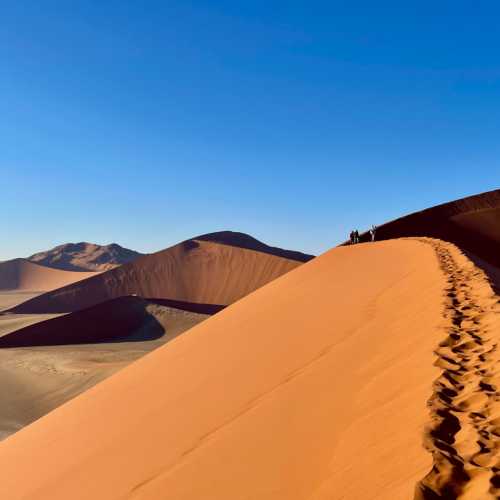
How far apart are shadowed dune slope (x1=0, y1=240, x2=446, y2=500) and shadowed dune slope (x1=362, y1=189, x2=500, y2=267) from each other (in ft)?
59.6

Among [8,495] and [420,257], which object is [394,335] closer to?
[8,495]

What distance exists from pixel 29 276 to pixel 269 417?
101541 mm

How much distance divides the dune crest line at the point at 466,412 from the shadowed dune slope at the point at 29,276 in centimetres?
9132

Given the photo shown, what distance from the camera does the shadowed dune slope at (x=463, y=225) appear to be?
2634cm

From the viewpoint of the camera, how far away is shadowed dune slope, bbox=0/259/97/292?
93.1 meters

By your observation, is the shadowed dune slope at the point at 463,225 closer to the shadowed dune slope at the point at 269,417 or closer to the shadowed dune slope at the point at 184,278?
the shadowed dune slope at the point at 269,417

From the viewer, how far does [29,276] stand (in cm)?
9725

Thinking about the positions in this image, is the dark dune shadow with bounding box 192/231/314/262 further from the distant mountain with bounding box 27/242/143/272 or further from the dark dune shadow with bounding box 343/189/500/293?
the distant mountain with bounding box 27/242/143/272

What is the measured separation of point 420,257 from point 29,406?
1314 centimetres

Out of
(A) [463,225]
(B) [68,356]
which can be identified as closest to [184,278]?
(B) [68,356]

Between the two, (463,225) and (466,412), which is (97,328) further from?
(466,412)

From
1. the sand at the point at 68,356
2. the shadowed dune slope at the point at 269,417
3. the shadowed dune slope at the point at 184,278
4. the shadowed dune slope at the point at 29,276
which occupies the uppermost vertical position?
the shadowed dune slope at the point at 29,276

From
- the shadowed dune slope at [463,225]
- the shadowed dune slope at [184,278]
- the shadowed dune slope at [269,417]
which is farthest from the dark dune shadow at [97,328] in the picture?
the shadowed dune slope at [269,417]

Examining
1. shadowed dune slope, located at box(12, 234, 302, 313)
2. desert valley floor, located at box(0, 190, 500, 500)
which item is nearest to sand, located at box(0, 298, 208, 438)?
shadowed dune slope, located at box(12, 234, 302, 313)
